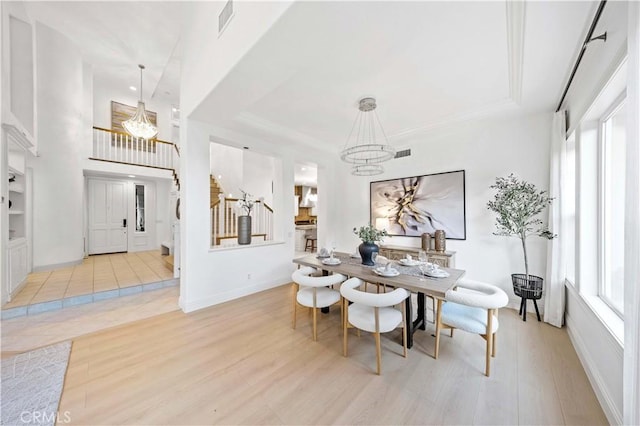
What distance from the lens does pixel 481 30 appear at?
1941mm

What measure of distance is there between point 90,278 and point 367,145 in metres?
5.62

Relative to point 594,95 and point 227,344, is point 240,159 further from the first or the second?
point 594,95

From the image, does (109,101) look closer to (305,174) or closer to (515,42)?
(305,174)

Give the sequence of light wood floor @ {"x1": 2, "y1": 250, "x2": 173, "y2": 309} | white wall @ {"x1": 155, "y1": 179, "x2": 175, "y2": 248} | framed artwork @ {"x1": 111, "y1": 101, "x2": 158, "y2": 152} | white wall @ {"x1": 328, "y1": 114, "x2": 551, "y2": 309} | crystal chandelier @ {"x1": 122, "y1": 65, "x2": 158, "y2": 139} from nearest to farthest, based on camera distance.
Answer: white wall @ {"x1": 328, "y1": 114, "x2": 551, "y2": 309}, light wood floor @ {"x1": 2, "y1": 250, "x2": 173, "y2": 309}, crystal chandelier @ {"x1": 122, "y1": 65, "x2": 158, "y2": 139}, framed artwork @ {"x1": 111, "y1": 101, "x2": 158, "y2": 152}, white wall @ {"x1": 155, "y1": 179, "x2": 175, "y2": 248}

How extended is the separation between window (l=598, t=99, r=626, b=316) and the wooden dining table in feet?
3.86

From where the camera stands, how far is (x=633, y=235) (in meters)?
1.16

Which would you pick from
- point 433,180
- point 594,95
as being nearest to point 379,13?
point 594,95

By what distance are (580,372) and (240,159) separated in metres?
8.07

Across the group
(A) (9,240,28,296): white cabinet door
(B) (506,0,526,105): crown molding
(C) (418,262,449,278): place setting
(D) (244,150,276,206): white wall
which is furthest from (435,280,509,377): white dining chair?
(D) (244,150,276,206): white wall

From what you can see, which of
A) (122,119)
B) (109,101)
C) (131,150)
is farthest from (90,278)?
(109,101)

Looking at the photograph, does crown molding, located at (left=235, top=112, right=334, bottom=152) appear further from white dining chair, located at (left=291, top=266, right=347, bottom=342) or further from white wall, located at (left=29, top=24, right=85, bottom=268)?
white wall, located at (left=29, top=24, right=85, bottom=268)

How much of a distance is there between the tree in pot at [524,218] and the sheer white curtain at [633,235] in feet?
6.82

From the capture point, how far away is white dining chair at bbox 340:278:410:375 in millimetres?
2035

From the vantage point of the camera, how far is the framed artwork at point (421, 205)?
3.95 meters
